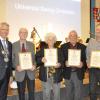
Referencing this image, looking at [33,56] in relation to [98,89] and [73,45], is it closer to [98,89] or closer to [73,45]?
[73,45]

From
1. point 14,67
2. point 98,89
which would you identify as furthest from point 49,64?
point 98,89

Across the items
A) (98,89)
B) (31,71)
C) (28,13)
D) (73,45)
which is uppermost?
(28,13)

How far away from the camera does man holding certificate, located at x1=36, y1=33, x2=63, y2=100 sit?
4555 millimetres

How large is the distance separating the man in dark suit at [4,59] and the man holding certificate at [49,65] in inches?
19.3

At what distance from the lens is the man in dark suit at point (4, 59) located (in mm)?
4375

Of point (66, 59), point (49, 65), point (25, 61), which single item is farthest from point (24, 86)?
point (66, 59)

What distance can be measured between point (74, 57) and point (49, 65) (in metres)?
0.46

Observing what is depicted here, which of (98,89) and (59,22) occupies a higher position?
(59,22)

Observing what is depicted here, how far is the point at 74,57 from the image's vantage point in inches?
185

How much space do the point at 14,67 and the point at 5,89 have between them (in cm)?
39

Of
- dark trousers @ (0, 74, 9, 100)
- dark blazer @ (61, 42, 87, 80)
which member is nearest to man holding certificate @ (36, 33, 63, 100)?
dark blazer @ (61, 42, 87, 80)

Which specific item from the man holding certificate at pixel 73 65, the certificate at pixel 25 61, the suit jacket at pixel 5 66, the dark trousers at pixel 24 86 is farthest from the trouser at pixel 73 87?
the suit jacket at pixel 5 66

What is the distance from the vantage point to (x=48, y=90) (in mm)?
4574

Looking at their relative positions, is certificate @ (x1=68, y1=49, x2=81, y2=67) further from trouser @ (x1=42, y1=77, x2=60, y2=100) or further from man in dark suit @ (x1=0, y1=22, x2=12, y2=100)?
man in dark suit @ (x1=0, y1=22, x2=12, y2=100)
